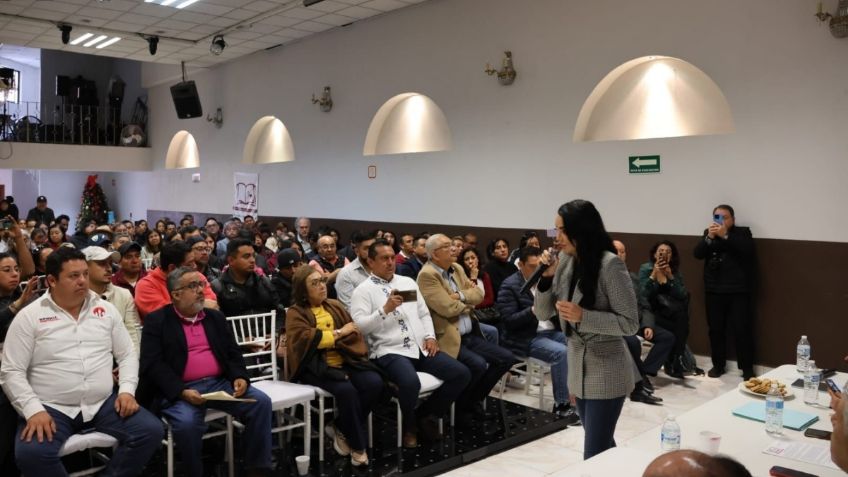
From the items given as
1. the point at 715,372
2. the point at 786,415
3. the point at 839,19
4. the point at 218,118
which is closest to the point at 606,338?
the point at 786,415

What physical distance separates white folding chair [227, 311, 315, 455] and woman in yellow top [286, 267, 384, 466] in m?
0.14

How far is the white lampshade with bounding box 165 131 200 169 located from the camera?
862 cm

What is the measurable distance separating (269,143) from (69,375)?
3.99 m

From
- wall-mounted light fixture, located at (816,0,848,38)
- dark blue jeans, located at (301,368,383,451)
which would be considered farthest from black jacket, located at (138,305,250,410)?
wall-mounted light fixture, located at (816,0,848,38)

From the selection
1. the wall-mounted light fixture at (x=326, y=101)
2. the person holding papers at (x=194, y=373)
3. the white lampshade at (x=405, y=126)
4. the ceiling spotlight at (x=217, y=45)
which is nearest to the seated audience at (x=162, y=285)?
the person holding papers at (x=194, y=373)

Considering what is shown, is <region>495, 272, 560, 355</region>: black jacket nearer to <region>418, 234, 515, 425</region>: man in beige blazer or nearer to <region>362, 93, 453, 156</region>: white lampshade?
<region>418, 234, 515, 425</region>: man in beige blazer

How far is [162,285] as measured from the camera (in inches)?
175

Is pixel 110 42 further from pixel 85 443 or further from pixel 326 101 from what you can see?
pixel 85 443

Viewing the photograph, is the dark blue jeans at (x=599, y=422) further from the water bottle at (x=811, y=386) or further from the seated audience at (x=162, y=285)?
the seated audience at (x=162, y=285)

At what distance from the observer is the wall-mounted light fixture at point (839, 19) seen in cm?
555

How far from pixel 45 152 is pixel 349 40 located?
8.05 m

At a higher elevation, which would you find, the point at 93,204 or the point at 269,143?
the point at 269,143

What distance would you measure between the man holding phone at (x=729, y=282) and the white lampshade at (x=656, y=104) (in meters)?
2.62

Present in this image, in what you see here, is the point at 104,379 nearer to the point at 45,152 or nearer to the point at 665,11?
the point at 665,11
